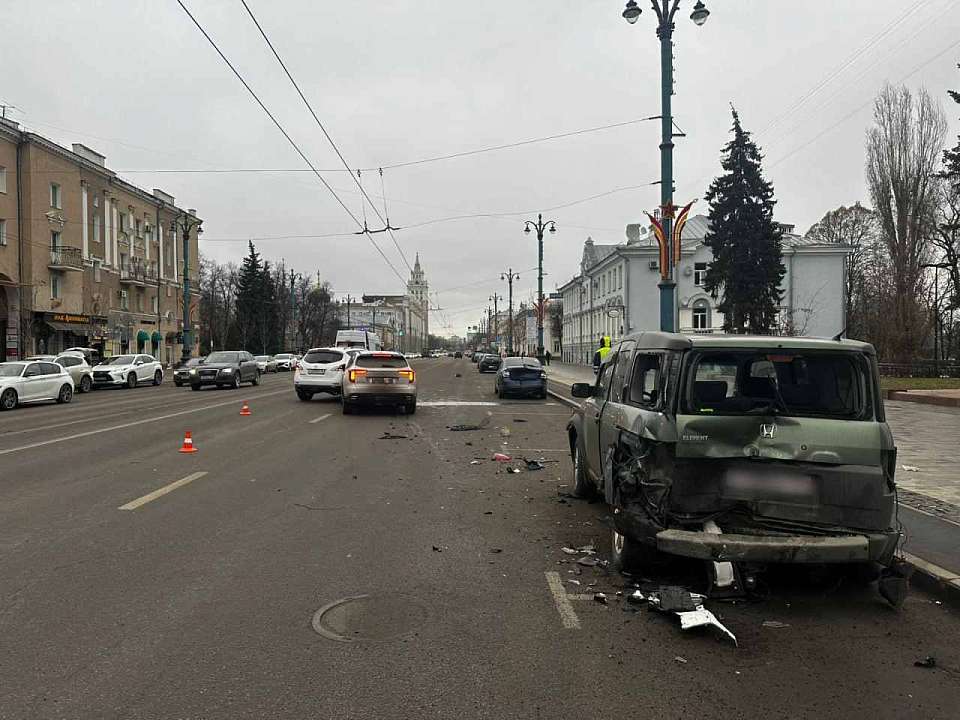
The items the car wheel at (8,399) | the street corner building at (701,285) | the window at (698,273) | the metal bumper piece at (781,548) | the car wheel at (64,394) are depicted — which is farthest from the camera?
the window at (698,273)

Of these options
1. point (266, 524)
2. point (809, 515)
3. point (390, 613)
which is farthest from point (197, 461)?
point (809, 515)

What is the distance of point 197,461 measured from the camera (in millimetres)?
10641

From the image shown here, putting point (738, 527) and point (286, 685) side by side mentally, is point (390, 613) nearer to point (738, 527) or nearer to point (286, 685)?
A: point (286, 685)

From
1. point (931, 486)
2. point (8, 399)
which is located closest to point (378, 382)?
point (8, 399)

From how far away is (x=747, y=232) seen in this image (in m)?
44.9

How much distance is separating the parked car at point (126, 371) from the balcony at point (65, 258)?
11.9m

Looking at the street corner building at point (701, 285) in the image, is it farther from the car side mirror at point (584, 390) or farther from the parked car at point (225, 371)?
the car side mirror at point (584, 390)

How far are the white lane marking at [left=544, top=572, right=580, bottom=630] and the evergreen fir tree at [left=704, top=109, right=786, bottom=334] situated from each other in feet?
140

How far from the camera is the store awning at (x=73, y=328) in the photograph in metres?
43.3

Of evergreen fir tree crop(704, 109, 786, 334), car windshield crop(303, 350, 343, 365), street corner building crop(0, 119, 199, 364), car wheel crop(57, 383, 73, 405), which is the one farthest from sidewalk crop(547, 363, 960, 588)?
street corner building crop(0, 119, 199, 364)

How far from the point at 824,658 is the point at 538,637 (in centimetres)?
160

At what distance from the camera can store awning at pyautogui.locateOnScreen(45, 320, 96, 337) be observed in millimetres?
43312

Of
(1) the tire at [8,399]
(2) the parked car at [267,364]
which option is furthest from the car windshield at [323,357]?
(2) the parked car at [267,364]

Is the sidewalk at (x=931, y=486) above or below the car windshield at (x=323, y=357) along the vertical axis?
below
